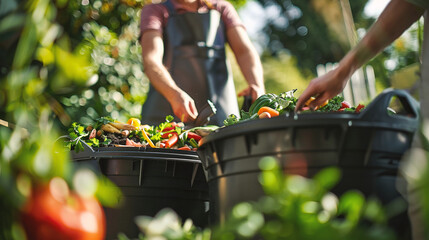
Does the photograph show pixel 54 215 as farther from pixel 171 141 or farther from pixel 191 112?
pixel 191 112

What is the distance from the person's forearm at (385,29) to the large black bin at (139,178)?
0.75 meters

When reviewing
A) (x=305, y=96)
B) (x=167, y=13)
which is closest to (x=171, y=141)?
(x=305, y=96)

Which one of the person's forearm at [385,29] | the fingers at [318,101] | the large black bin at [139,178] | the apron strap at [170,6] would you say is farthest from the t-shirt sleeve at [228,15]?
the person's forearm at [385,29]

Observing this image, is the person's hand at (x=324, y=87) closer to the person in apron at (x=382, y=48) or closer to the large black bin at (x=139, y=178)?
the person in apron at (x=382, y=48)

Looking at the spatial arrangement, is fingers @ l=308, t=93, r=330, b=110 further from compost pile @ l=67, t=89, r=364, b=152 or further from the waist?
the waist

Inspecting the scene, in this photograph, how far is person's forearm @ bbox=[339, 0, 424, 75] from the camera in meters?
1.34

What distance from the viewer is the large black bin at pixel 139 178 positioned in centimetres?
180

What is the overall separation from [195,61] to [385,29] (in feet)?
7.05

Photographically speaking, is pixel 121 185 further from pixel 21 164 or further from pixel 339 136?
pixel 21 164

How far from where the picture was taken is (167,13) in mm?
3432

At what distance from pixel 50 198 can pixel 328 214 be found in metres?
0.37

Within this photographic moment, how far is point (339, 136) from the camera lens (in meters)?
1.23

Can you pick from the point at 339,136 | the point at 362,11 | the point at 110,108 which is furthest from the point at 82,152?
the point at 362,11

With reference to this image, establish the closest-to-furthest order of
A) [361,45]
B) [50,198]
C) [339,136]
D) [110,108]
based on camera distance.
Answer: [50,198] → [339,136] → [361,45] → [110,108]
